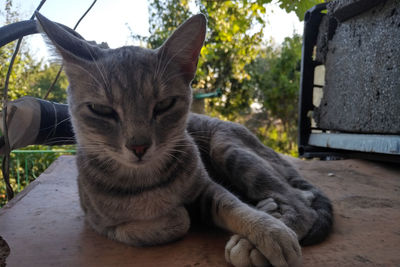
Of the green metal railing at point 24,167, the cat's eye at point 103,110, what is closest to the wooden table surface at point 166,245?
the cat's eye at point 103,110

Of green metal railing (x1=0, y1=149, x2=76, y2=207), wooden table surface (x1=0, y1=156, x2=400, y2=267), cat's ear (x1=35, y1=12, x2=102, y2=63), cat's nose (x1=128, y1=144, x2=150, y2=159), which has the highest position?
cat's ear (x1=35, y1=12, x2=102, y2=63)

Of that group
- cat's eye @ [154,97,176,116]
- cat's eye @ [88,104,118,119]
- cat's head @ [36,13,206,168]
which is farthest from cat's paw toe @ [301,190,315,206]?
cat's eye @ [88,104,118,119]

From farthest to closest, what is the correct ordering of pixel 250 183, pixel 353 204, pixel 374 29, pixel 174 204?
pixel 374 29, pixel 353 204, pixel 250 183, pixel 174 204

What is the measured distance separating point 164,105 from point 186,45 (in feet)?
1.04

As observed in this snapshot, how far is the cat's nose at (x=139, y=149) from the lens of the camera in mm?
1183

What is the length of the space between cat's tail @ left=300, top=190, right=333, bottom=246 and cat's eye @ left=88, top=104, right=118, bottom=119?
0.99m

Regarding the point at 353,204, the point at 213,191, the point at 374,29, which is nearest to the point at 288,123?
the point at 374,29

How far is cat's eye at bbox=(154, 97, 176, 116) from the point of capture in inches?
52.9

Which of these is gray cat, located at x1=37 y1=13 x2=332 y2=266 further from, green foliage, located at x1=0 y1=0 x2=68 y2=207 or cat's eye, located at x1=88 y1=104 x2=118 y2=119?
green foliage, located at x1=0 y1=0 x2=68 y2=207

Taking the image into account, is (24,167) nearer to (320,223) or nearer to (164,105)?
(164,105)

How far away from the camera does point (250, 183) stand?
1.65 meters

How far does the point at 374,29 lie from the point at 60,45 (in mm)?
2336

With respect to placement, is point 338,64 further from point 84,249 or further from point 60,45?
point 84,249

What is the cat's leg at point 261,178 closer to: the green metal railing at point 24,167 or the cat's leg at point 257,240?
the cat's leg at point 257,240
